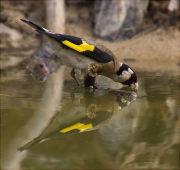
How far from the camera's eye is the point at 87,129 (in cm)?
209

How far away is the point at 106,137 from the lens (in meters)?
1.94

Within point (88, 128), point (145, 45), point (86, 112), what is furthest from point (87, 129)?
point (145, 45)

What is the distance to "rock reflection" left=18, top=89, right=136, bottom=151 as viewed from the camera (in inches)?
79.4

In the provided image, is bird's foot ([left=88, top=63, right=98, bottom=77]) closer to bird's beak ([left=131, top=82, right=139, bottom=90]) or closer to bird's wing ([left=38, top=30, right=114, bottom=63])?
bird's wing ([left=38, top=30, right=114, bottom=63])

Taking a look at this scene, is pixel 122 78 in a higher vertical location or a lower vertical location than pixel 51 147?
lower

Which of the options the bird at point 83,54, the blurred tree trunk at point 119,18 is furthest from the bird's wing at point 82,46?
the blurred tree trunk at point 119,18

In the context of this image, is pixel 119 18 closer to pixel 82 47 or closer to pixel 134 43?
pixel 134 43

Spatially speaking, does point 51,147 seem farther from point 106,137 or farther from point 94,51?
point 94,51

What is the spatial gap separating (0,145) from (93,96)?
1692 millimetres

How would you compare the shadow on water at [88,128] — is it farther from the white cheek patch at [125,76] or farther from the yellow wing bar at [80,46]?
the yellow wing bar at [80,46]

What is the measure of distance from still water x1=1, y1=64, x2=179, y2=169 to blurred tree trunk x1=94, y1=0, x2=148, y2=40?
18.3 feet

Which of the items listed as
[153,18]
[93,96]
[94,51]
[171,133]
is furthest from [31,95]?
[153,18]

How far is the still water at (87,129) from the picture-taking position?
159cm

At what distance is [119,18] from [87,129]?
7220 mm
